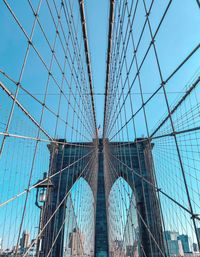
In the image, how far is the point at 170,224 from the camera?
22.0ft

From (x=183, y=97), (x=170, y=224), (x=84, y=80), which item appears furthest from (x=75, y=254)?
(x=183, y=97)

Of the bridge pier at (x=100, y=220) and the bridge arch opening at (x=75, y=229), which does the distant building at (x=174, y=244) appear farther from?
the bridge pier at (x=100, y=220)

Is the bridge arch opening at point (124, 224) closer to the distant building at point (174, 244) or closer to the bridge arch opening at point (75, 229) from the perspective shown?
the distant building at point (174, 244)

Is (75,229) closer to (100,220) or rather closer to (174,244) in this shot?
(174,244)

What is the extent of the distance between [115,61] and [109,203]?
1039 centimetres

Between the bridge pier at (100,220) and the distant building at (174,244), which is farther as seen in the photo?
the bridge pier at (100,220)

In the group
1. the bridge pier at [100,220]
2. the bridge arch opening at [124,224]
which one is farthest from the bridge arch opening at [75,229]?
the bridge arch opening at [124,224]

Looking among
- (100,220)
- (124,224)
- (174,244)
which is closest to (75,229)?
(124,224)

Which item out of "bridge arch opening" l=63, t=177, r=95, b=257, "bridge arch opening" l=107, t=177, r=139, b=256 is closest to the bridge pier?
"bridge arch opening" l=63, t=177, r=95, b=257

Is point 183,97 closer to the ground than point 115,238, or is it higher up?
higher up

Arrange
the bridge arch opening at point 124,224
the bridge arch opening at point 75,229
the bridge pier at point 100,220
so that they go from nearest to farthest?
1. the bridge arch opening at point 124,224
2. the bridge arch opening at point 75,229
3. the bridge pier at point 100,220

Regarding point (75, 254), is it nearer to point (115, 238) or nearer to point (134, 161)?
point (115, 238)

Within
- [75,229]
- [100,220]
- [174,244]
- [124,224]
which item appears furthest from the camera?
[100,220]

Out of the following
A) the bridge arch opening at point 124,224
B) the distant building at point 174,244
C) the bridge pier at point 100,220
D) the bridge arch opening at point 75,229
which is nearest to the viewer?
the distant building at point 174,244
